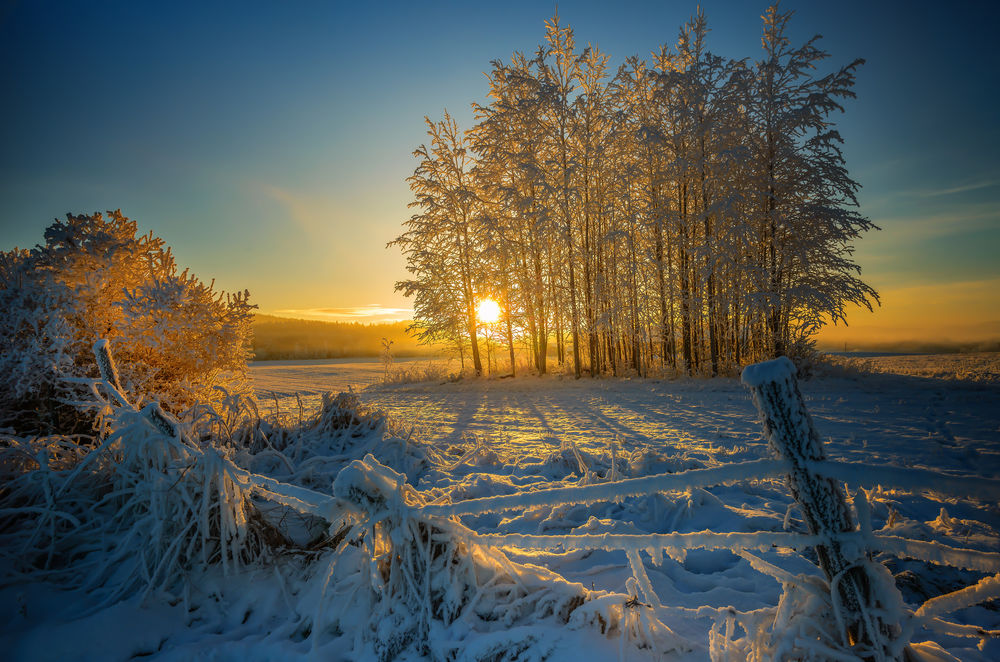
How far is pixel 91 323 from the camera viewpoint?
3.43m

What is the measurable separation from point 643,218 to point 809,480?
11153 mm

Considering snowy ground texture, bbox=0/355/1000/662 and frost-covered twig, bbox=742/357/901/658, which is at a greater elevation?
frost-covered twig, bbox=742/357/901/658

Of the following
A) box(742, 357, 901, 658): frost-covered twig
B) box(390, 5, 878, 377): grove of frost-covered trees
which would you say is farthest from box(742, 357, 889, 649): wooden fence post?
box(390, 5, 878, 377): grove of frost-covered trees

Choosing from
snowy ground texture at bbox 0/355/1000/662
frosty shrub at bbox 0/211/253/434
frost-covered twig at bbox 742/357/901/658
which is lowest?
snowy ground texture at bbox 0/355/1000/662

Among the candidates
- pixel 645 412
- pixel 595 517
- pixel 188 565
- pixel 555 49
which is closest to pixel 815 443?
pixel 595 517

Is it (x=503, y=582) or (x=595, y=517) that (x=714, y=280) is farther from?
(x=503, y=582)

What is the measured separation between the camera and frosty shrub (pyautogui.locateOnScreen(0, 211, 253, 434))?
10.4ft

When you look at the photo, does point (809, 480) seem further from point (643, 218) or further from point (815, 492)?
point (643, 218)

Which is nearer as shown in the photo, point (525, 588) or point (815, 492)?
point (815, 492)

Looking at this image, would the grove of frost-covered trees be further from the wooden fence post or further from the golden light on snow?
the wooden fence post

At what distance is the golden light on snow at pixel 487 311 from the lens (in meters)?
13.8

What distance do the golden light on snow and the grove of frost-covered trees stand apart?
19 centimetres

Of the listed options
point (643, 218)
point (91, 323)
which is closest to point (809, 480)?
Answer: point (91, 323)

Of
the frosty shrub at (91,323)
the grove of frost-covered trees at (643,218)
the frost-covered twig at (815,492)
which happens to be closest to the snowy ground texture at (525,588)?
the frost-covered twig at (815,492)
